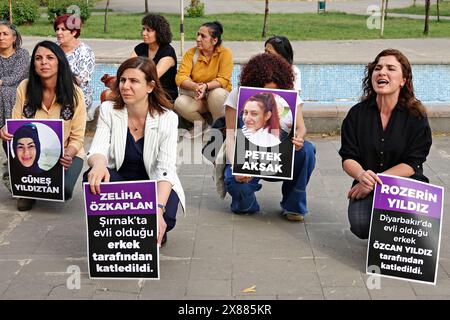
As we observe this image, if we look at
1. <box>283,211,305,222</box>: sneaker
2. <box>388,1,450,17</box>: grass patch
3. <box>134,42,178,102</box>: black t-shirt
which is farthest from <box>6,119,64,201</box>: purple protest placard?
<box>388,1,450,17</box>: grass patch

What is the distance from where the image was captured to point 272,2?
38000mm

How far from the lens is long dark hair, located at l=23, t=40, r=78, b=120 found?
617cm

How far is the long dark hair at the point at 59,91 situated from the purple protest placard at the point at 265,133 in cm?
144

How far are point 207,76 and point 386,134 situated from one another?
3.60 metres

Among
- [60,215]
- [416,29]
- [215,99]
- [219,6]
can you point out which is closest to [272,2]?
[219,6]

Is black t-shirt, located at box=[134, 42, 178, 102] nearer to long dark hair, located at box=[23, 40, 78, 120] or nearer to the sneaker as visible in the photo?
long dark hair, located at box=[23, 40, 78, 120]

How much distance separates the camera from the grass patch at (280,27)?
21.7 meters

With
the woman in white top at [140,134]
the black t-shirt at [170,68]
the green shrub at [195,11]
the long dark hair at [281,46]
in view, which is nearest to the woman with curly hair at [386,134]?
the woman in white top at [140,134]

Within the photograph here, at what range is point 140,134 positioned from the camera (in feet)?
17.2

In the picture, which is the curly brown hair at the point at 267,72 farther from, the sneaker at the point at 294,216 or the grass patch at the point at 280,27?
the grass patch at the point at 280,27

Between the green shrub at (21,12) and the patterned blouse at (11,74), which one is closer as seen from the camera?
the patterned blouse at (11,74)

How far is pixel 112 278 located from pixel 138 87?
4.09 ft

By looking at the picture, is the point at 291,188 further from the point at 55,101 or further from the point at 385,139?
the point at 55,101

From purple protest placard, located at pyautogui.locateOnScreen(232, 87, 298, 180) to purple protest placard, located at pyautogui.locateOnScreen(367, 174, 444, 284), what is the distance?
1.05 meters
